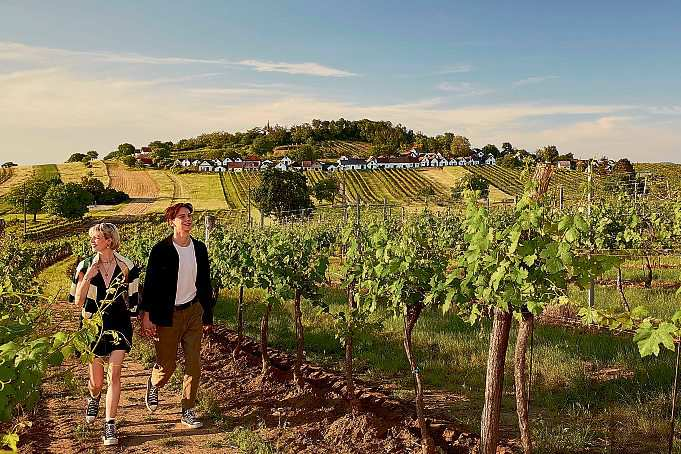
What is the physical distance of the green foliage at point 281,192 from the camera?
4919cm

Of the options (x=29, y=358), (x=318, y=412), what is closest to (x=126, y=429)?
(x=318, y=412)

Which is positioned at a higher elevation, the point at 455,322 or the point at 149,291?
the point at 149,291

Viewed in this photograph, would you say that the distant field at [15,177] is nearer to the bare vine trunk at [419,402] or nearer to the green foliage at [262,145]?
the green foliage at [262,145]

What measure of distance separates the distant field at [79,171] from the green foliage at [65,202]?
36.0ft

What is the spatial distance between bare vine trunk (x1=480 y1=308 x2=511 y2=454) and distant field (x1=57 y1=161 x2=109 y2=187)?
5939 cm

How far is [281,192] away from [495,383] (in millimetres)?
46161

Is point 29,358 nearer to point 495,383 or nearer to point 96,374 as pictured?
point 96,374

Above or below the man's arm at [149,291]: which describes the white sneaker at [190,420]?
below

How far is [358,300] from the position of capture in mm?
5211

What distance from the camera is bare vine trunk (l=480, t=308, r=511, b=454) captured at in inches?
161

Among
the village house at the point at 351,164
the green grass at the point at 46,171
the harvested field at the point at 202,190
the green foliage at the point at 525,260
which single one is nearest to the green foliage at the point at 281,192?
the harvested field at the point at 202,190

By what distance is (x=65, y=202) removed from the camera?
45.3 meters

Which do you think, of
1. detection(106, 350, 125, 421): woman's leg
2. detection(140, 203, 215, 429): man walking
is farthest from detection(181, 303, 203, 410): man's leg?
detection(106, 350, 125, 421): woman's leg

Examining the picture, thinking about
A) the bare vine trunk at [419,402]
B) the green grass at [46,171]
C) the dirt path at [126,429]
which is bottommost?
the dirt path at [126,429]
